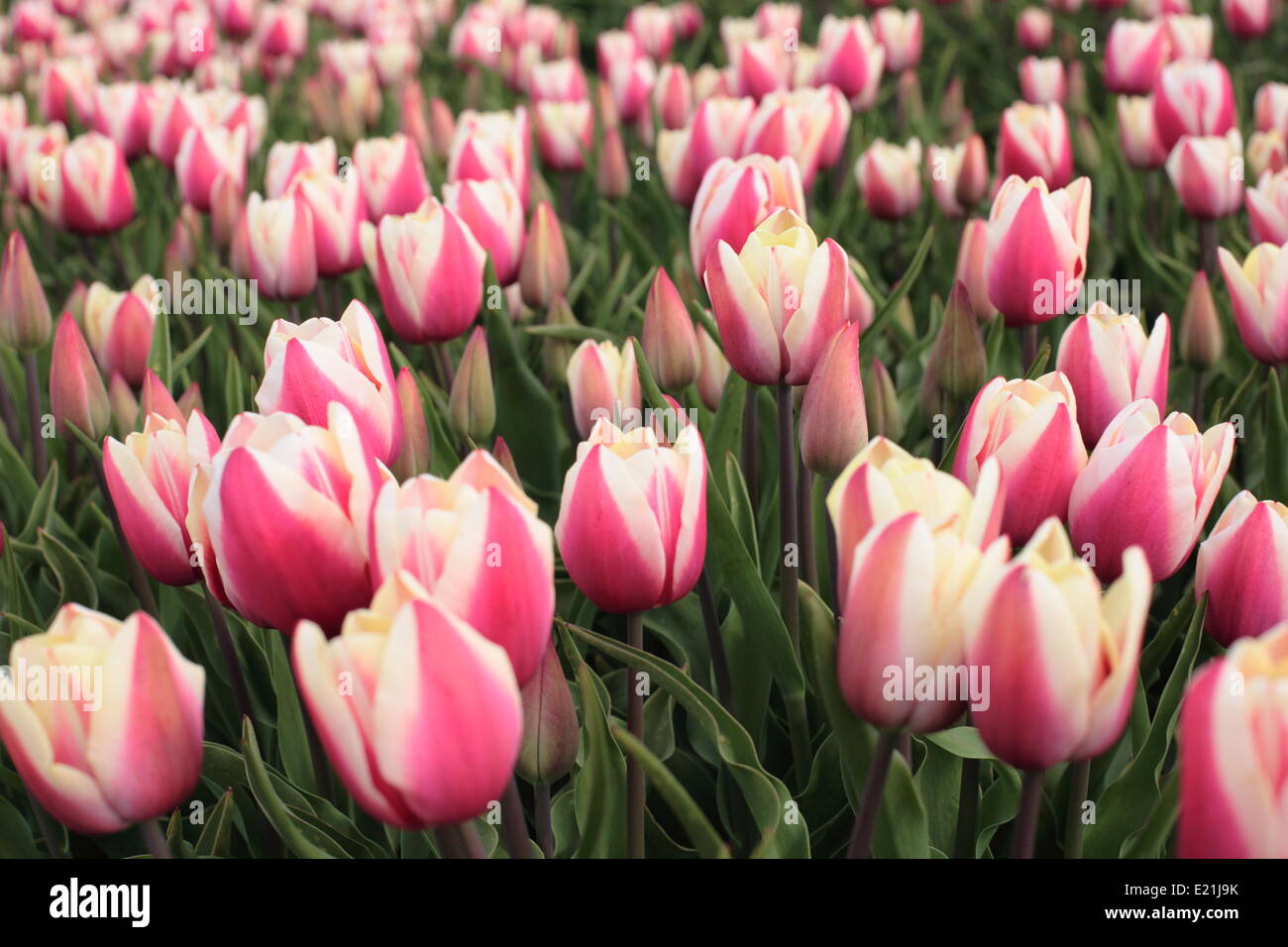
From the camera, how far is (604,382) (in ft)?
4.11

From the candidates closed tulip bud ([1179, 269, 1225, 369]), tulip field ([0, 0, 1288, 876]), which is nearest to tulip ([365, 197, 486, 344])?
tulip field ([0, 0, 1288, 876])

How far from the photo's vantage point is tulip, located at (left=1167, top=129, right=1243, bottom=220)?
5.80 feet

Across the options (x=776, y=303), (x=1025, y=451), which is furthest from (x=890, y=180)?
(x=1025, y=451)

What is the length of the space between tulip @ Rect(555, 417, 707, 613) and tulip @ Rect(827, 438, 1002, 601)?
0.39ft

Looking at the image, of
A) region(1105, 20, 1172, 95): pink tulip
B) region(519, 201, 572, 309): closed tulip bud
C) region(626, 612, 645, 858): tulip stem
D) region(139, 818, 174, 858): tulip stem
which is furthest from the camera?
region(1105, 20, 1172, 95): pink tulip

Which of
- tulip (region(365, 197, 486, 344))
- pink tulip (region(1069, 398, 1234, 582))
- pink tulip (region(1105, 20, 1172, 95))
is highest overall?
pink tulip (region(1105, 20, 1172, 95))

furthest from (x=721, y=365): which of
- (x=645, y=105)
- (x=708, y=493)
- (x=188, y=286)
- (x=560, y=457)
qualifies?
(x=645, y=105)

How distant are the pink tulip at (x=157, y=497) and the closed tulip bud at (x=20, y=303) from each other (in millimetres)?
773

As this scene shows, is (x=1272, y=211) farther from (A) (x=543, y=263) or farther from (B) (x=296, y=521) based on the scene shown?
(B) (x=296, y=521)

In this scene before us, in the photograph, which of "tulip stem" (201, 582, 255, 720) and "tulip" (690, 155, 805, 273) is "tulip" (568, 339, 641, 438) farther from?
"tulip stem" (201, 582, 255, 720)

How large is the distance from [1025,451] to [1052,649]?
240 mm

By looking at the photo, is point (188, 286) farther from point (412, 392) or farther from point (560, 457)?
point (412, 392)

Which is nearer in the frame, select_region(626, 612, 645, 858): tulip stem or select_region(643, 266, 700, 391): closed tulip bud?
select_region(626, 612, 645, 858): tulip stem

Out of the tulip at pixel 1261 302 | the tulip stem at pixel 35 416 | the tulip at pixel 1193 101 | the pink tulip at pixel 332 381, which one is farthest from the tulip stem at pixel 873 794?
the tulip at pixel 1193 101
